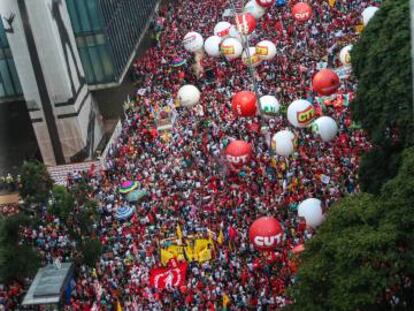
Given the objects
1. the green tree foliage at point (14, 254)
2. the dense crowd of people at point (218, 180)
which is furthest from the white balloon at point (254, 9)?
the green tree foliage at point (14, 254)

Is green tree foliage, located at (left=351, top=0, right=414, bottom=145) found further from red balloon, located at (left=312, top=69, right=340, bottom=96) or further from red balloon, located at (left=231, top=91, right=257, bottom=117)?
red balloon, located at (left=231, top=91, right=257, bottom=117)

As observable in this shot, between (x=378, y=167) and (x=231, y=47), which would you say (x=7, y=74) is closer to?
(x=231, y=47)

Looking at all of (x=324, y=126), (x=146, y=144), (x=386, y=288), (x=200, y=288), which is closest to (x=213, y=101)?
(x=146, y=144)

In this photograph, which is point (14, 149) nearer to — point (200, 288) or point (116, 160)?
point (116, 160)

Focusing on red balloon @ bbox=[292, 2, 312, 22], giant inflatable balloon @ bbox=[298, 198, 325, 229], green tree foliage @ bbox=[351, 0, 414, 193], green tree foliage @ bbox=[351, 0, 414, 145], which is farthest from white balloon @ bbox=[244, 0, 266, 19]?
giant inflatable balloon @ bbox=[298, 198, 325, 229]

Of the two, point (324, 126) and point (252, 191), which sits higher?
point (324, 126)

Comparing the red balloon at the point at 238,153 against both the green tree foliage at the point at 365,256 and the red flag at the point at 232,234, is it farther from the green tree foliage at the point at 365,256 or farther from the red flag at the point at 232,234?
the green tree foliage at the point at 365,256

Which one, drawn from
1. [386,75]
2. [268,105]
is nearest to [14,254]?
[268,105]
